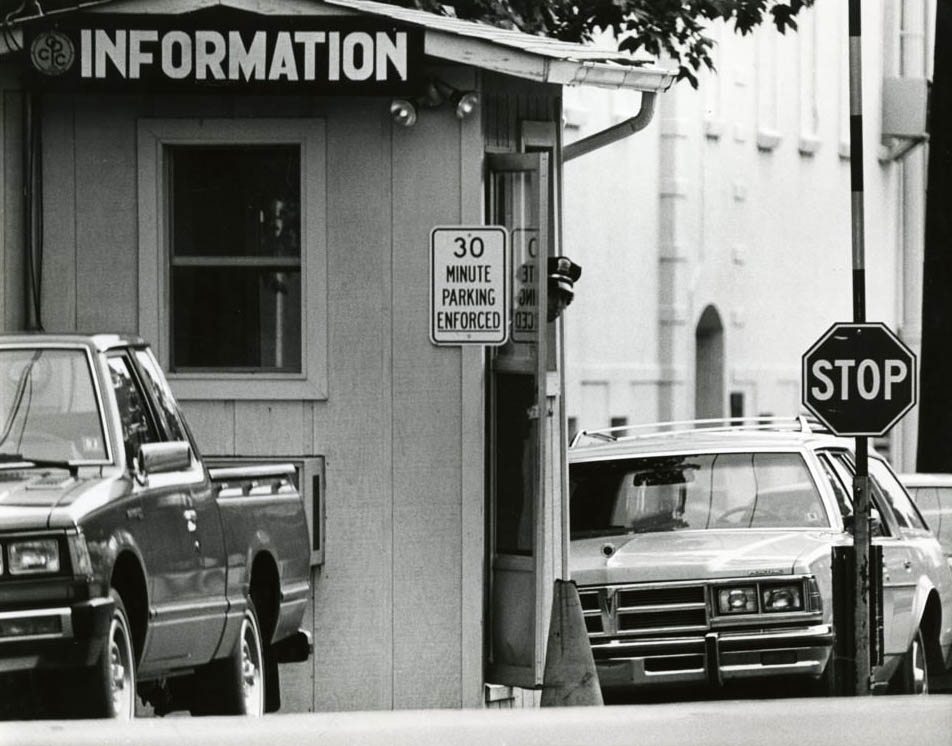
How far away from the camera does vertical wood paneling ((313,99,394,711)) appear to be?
13.8m

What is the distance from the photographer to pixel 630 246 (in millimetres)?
30109

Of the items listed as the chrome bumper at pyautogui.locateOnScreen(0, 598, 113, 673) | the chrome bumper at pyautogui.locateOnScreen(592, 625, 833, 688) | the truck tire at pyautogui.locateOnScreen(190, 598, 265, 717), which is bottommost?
the chrome bumper at pyautogui.locateOnScreen(592, 625, 833, 688)

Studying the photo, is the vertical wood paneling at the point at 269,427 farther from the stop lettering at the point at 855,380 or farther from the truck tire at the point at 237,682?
the stop lettering at the point at 855,380

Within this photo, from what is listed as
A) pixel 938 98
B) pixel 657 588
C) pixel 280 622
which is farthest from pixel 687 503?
pixel 938 98

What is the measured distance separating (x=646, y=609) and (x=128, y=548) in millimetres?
4901

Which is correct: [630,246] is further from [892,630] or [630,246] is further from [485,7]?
[892,630]

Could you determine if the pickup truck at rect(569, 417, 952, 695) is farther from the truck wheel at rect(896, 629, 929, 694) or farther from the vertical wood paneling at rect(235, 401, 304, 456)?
the vertical wood paneling at rect(235, 401, 304, 456)

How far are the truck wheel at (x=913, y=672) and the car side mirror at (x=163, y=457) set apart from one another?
649 centimetres

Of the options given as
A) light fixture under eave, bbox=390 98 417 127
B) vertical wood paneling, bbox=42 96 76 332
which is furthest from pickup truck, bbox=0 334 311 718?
light fixture under eave, bbox=390 98 417 127

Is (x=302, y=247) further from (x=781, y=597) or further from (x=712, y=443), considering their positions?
(x=781, y=597)

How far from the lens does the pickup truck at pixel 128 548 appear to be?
951 cm

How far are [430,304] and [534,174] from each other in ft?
3.41

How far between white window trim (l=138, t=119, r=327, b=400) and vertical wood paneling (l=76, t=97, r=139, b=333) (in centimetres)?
6

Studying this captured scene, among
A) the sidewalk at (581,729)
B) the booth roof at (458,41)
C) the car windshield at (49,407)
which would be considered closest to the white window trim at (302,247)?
the booth roof at (458,41)
